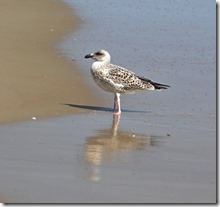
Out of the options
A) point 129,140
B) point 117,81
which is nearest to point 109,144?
point 129,140

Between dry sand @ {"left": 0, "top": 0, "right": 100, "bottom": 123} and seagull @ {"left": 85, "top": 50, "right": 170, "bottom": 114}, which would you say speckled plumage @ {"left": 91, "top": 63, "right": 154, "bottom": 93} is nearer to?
seagull @ {"left": 85, "top": 50, "right": 170, "bottom": 114}

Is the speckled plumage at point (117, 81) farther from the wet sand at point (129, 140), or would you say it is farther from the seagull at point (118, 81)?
the wet sand at point (129, 140)

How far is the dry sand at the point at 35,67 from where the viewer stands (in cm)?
1155

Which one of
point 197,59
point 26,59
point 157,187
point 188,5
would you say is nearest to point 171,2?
point 188,5

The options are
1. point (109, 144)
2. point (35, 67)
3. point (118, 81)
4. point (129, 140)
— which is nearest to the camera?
point (109, 144)

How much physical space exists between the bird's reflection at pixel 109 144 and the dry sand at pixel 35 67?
43.9 inches

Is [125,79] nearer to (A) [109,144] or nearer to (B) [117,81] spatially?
(B) [117,81]

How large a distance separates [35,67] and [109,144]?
3938 mm

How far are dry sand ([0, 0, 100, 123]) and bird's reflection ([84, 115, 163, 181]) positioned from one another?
112cm

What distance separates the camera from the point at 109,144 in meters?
9.96

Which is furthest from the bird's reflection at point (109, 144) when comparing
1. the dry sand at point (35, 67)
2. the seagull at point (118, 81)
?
the dry sand at point (35, 67)

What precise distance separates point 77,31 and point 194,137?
708 centimetres

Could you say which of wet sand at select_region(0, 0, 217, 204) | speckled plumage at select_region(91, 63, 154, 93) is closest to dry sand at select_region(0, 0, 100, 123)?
wet sand at select_region(0, 0, 217, 204)

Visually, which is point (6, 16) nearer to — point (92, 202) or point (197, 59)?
point (197, 59)
